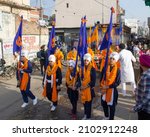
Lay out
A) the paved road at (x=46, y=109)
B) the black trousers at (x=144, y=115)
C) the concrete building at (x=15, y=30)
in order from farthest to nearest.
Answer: the concrete building at (x=15, y=30)
the paved road at (x=46, y=109)
the black trousers at (x=144, y=115)

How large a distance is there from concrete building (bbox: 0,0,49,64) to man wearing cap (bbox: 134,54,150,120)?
13.3 m

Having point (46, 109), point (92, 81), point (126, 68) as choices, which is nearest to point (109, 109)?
point (92, 81)

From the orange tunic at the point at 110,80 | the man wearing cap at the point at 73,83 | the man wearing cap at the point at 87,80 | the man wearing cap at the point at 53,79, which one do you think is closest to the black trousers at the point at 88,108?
the man wearing cap at the point at 87,80

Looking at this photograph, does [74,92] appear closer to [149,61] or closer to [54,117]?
[54,117]

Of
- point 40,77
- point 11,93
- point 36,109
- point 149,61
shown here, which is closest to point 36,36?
point 40,77

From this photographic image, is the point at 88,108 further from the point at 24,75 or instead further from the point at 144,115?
the point at 144,115

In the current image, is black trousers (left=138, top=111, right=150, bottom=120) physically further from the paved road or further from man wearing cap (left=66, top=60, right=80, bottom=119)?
man wearing cap (left=66, top=60, right=80, bottom=119)

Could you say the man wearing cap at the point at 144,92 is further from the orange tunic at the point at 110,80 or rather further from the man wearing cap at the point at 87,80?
the man wearing cap at the point at 87,80

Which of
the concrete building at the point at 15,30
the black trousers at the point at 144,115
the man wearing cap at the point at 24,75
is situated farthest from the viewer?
the concrete building at the point at 15,30

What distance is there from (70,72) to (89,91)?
0.89 meters

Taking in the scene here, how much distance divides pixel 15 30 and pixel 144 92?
16.2 metres

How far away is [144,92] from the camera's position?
4.66 m

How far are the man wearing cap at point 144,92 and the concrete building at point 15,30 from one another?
13.3 metres

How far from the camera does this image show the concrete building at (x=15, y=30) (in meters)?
17.9
